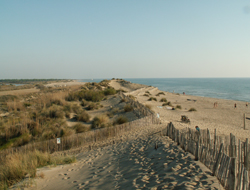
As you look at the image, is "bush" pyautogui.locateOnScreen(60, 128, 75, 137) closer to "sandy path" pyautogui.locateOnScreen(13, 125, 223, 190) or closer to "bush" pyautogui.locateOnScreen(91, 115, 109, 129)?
"bush" pyautogui.locateOnScreen(91, 115, 109, 129)

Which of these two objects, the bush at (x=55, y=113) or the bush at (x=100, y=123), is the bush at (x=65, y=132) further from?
the bush at (x=55, y=113)

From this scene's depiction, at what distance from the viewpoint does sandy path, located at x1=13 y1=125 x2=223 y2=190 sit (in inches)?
174

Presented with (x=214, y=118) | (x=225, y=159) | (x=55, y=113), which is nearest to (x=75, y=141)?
Answer: (x=55, y=113)

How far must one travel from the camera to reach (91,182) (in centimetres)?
519

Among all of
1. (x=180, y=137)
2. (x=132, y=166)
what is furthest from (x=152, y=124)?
(x=132, y=166)

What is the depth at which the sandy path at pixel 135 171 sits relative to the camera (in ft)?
14.5

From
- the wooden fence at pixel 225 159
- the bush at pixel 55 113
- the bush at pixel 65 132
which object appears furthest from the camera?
the bush at pixel 55 113

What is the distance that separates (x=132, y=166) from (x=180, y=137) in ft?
7.63

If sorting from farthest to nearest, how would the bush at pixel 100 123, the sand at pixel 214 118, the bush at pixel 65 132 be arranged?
the sand at pixel 214 118 < the bush at pixel 100 123 < the bush at pixel 65 132

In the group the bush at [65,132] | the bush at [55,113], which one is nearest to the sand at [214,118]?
the bush at [65,132]

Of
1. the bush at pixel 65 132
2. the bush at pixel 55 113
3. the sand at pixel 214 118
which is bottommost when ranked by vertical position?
the sand at pixel 214 118

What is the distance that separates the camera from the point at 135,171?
5.47 meters

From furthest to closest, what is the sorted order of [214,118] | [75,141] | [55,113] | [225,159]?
[214,118]
[55,113]
[75,141]
[225,159]

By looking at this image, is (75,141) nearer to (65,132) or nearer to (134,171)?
(65,132)
